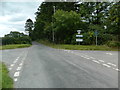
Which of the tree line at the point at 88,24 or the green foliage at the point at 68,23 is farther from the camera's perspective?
the green foliage at the point at 68,23

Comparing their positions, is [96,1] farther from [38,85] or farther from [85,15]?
[38,85]

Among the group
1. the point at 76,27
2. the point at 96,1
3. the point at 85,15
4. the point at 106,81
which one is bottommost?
the point at 106,81

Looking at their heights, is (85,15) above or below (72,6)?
below

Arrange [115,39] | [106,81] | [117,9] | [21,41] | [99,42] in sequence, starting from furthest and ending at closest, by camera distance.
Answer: [21,41], [99,42], [115,39], [117,9], [106,81]

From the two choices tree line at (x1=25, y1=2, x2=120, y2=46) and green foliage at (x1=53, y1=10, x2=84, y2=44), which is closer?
tree line at (x1=25, y1=2, x2=120, y2=46)

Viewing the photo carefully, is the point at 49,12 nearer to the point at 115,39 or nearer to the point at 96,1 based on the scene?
the point at 96,1

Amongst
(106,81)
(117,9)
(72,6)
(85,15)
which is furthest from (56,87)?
(72,6)

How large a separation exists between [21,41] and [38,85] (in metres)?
32.1

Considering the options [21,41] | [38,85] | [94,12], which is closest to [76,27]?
[94,12]

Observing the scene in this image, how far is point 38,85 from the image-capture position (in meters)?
3.98

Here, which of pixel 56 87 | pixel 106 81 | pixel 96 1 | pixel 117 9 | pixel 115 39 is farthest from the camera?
pixel 96 1

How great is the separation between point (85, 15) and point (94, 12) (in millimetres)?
1746

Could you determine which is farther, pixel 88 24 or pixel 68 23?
pixel 88 24

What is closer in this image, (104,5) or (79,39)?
(79,39)
